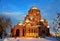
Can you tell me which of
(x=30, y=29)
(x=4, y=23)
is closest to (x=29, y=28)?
(x=30, y=29)

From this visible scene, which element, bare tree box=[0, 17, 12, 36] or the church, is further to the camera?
the church

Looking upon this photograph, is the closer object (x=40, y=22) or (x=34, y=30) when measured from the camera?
(x=34, y=30)

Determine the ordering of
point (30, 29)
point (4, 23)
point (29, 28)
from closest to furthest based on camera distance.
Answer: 1. point (4, 23)
2. point (30, 29)
3. point (29, 28)

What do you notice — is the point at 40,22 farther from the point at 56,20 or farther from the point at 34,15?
the point at 56,20

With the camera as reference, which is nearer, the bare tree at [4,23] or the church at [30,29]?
the bare tree at [4,23]

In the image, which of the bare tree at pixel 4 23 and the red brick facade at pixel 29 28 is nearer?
the bare tree at pixel 4 23

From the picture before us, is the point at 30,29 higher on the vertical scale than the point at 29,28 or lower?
lower

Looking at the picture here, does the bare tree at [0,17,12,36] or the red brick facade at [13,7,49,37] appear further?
the red brick facade at [13,7,49,37]

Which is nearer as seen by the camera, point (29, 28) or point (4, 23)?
point (4, 23)

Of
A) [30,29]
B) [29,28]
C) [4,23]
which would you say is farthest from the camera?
[29,28]

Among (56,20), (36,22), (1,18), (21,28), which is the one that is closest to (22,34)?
(21,28)

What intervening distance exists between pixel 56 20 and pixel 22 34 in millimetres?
26049

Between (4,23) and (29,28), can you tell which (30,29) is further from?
(4,23)

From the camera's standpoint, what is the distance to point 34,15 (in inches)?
1827
